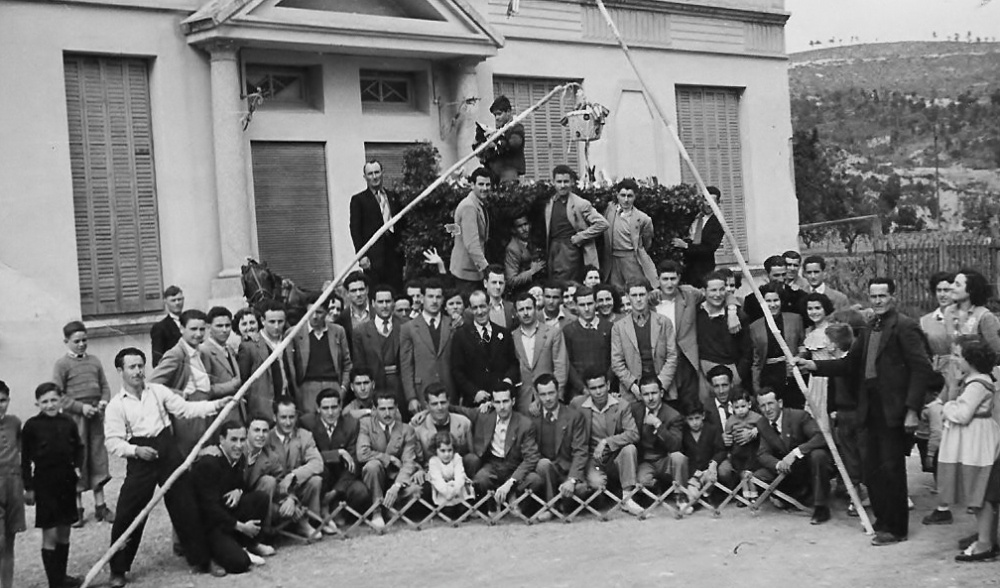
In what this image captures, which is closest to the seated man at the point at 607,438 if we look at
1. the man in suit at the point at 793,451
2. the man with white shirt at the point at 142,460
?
the man in suit at the point at 793,451

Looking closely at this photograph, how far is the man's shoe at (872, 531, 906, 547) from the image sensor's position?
845cm

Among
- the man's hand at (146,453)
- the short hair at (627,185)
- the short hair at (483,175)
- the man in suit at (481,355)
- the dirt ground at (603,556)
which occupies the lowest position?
the dirt ground at (603,556)

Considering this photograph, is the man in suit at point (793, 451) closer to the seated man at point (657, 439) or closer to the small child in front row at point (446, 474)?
the seated man at point (657, 439)

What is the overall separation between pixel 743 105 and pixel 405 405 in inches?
483

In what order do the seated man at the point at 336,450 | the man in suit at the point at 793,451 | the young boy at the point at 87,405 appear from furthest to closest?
the young boy at the point at 87,405
the seated man at the point at 336,450
the man in suit at the point at 793,451

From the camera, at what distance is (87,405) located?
32.5ft

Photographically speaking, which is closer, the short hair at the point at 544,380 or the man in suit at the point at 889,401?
the man in suit at the point at 889,401

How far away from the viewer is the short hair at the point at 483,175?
39.7 ft

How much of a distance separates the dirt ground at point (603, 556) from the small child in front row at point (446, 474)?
26 centimetres

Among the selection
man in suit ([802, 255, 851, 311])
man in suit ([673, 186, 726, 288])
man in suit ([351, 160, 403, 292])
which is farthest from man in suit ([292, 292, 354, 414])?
man in suit ([673, 186, 726, 288])

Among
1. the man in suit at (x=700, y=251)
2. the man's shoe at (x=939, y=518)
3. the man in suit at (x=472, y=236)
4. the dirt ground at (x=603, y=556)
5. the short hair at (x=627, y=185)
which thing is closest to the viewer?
the dirt ground at (x=603, y=556)

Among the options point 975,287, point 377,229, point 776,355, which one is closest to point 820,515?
point 776,355

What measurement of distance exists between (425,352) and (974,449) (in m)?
4.40

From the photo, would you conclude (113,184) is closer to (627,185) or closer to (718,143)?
(627,185)
